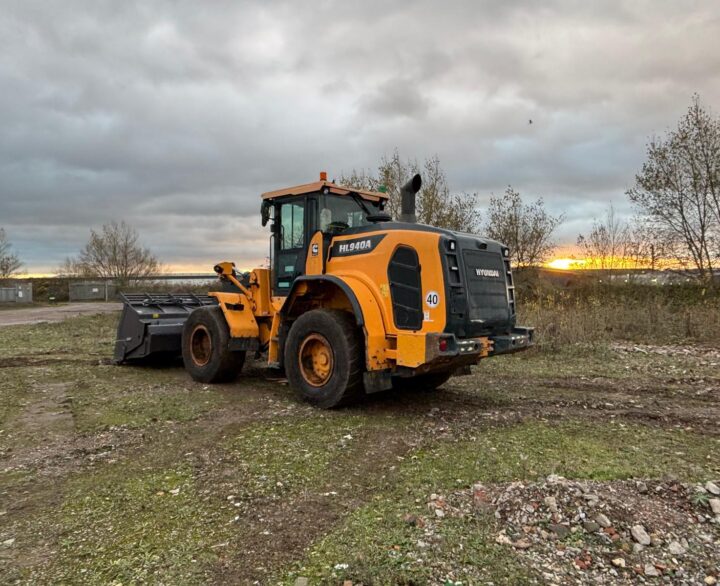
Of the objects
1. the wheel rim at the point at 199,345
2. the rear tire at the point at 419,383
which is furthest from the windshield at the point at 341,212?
the wheel rim at the point at 199,345

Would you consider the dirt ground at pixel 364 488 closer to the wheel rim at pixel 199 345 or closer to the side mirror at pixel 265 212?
the wheel rim at pixel 199 345

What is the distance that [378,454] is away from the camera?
493 cm

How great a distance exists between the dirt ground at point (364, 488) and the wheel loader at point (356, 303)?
0.64 metres

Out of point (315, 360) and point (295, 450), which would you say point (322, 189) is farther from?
point (295, 450)

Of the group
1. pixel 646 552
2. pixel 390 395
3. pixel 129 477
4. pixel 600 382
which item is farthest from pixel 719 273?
pixel 129 477

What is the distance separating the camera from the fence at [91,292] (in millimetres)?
40938

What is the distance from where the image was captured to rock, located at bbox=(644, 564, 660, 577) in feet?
9.48

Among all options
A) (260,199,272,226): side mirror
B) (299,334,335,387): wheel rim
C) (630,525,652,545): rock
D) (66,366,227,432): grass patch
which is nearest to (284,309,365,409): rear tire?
(299,334,335,387): wheel rim

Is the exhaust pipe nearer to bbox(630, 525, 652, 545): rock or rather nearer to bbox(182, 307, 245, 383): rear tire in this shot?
bbox(182, 307, 245, 383): rear tire

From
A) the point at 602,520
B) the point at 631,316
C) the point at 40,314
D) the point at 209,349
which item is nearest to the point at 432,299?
the point at 602,520

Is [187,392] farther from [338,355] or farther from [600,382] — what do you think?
[600,382]

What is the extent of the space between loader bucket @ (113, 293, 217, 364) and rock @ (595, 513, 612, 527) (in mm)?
8106

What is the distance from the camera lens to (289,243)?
7742 millimetres

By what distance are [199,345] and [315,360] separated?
287 centimetres
